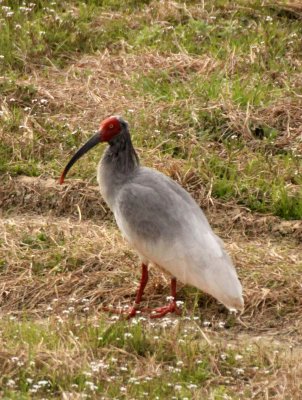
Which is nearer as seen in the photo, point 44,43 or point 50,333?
point 50,333

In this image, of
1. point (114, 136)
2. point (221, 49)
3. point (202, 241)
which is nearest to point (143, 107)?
point (221, 49)

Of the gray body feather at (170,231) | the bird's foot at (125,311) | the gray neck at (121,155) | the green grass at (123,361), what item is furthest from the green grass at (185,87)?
the green grass at (123,361)

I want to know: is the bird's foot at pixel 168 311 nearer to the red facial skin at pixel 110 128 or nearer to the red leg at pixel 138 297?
the red leg at pixel 138 297

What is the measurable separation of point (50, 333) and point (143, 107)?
3.45m

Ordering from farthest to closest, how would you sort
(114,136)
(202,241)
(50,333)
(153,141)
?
(153,141) < (114,136) < (202,241) < (50,333)

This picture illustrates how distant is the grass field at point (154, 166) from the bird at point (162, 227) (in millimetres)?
238

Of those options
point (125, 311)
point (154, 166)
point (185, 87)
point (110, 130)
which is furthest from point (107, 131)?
point (185, 87)

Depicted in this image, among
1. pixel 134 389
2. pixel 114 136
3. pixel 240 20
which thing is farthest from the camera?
pixel 240 20

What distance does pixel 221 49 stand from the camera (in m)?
11.1

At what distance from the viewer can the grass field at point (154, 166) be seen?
6.72m

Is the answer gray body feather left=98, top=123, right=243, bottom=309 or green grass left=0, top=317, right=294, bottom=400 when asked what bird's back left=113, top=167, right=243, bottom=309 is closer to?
gray body feather left=98, top=123, right=243, bottom=309

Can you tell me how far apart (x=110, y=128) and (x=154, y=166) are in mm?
1289

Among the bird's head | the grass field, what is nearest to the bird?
the bird's head

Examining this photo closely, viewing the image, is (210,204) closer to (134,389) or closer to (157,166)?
(157,166)
